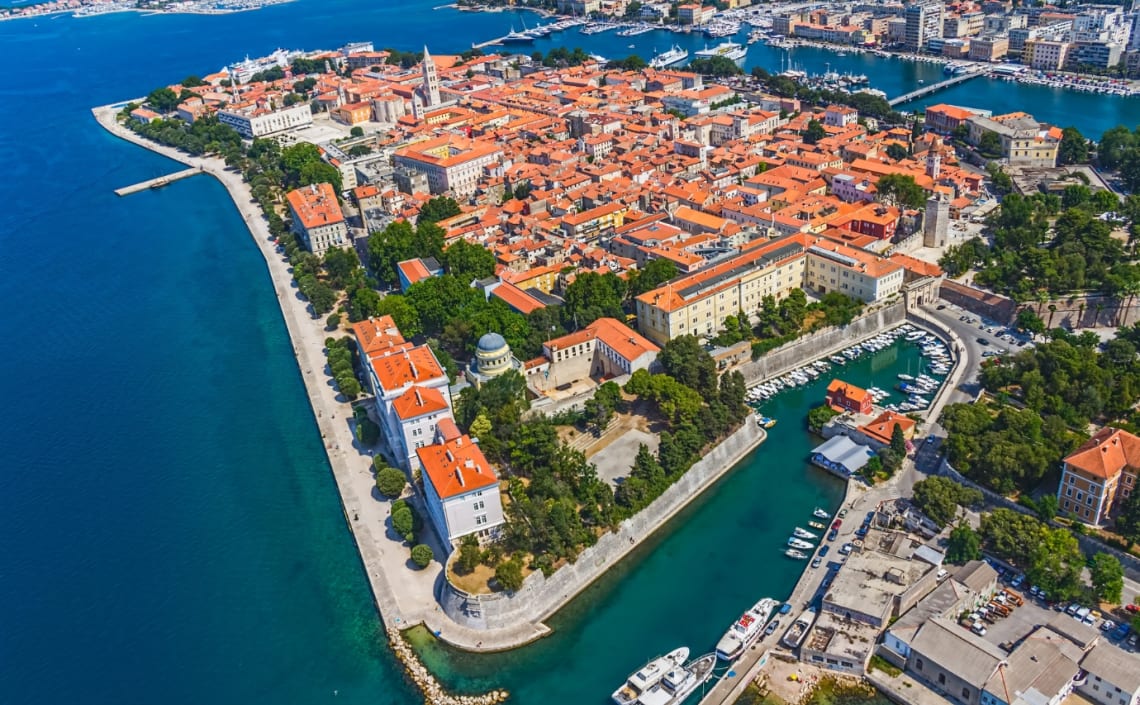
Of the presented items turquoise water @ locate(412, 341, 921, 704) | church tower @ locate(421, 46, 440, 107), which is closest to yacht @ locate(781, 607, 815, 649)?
turquoise water @ locate(412, 341, 921, 704)

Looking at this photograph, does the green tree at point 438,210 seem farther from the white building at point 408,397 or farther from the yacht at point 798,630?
→ the yacht at point 798,630

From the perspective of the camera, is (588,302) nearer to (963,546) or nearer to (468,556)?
(468,556)

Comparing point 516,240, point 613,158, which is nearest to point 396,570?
point 516,240

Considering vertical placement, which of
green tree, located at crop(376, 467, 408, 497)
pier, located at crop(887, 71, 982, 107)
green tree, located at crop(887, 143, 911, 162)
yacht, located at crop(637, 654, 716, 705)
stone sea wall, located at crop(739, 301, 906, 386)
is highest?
green tree, located at crop(887, 143, 911, 162)

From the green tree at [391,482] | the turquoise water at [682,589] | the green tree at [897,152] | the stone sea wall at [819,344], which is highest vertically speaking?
the green tree at [897,152]

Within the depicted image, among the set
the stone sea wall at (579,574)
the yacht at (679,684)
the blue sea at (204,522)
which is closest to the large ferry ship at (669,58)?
the blue sea at (204,522)

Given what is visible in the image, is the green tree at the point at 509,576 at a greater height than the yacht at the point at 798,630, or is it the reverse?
the green tree at the point at 509,576

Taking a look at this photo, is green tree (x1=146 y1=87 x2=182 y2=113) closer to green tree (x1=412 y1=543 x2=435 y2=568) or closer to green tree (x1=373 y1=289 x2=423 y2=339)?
green tree (x1=373 y1=289 x2=423 y2=339)
